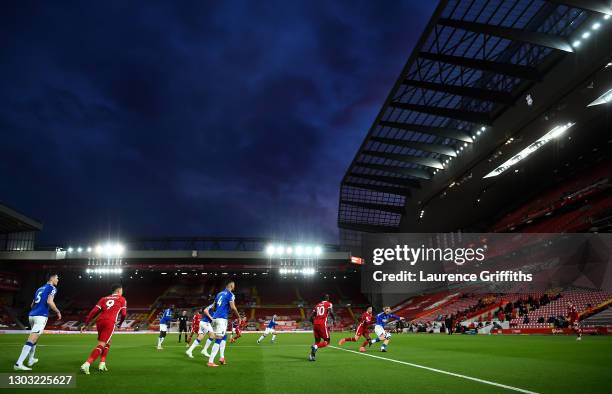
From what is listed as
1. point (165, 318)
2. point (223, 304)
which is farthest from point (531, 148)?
point (223, 304)

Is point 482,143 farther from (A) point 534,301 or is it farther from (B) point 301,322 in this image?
(B) point 301,322

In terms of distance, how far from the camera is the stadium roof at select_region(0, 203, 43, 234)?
5424 centimetres

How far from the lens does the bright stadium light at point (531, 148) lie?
32619mm

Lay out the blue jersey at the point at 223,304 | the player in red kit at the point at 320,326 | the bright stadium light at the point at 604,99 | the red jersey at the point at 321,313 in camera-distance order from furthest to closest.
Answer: the bright stadium light at the point at 604,99
the red jersey at the point at 321,313
the player in red kit at the point at 320,326
the blue jersey at the point at 223,304

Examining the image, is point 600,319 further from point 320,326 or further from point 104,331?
point 104,331

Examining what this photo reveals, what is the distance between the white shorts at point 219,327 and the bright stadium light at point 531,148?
104ft

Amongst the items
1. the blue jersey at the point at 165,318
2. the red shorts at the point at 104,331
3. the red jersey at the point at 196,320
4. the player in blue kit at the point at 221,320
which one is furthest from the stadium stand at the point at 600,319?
the red shorts at the point at 104,331

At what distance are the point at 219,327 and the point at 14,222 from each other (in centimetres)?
6169

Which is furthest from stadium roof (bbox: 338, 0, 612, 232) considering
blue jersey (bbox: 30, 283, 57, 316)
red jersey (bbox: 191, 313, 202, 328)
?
blue jersey (bbox: 30, 283, 57, 316)

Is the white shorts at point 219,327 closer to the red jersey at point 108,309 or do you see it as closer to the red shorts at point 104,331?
the red jersey at point 108,309

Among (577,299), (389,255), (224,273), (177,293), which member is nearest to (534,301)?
(577,299)

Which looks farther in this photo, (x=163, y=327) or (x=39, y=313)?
(x=163, y=327)

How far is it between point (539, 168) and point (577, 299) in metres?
15.8

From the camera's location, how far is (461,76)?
3272 cm
